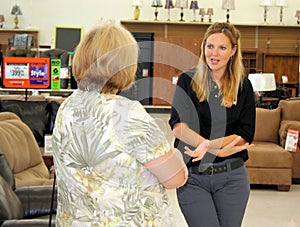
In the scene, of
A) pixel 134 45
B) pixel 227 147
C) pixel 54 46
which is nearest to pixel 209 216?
pixel 227 147

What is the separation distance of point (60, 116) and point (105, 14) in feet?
45.8

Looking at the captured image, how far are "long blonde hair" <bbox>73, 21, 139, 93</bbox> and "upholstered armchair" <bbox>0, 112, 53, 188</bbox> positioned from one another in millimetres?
2281

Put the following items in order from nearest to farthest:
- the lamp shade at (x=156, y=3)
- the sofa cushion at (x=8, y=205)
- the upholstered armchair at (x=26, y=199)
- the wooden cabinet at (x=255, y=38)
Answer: the sofa cushion at (x=8, y=205) → the upholstered armchair at (x=26, y=199) → the wooden cabinet at (x=255, y=38) → the lamp shade at (x=156, y=3)

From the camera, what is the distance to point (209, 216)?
240 centimetres

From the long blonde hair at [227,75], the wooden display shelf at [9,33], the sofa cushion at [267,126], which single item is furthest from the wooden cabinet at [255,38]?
the long blonde hair at [227,75]

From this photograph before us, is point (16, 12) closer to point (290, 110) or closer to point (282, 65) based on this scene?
point (282, 65)

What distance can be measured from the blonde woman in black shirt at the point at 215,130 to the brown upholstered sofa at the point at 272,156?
3.97 meters

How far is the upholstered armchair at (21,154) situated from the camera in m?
4.03

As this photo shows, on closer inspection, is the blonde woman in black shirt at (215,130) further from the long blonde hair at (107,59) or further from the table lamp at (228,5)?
the table lamp at (228,5)

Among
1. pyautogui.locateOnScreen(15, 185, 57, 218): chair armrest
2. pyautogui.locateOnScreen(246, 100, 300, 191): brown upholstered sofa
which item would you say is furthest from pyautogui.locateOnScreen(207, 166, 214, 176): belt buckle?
pyautogui.locateOnScreen(246, 100, 300, 191): brown upholstered sofa

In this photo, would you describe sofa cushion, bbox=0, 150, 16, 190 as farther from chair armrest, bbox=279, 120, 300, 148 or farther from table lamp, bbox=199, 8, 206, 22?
table lamp, bbox=199, 8, 206, 22

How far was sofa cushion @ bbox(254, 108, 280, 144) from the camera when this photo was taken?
23.1ft

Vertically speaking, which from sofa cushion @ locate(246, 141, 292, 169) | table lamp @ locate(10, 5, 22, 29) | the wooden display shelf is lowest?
sofa cushion @ locate(246, 141, 292, 169)

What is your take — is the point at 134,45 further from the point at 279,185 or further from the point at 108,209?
the point at 279,185
